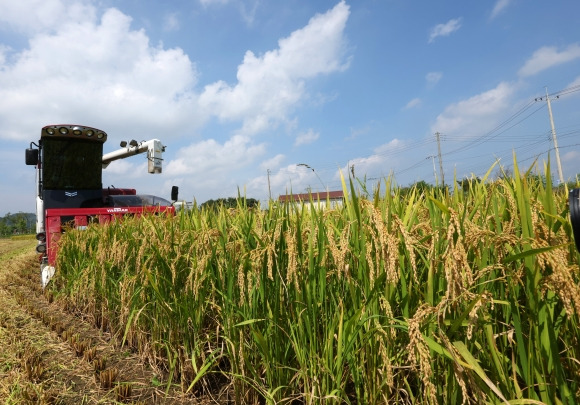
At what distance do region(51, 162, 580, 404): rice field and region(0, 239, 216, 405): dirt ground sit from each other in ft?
0.56

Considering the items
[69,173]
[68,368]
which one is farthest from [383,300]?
[69,173]

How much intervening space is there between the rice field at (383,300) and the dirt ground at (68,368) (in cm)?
17

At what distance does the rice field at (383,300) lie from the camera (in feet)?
3.51

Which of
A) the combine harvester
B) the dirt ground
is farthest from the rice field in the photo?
the combine harvester

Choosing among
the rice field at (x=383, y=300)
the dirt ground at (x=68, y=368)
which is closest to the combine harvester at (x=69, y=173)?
the dirt ground at (x=68, y=368)

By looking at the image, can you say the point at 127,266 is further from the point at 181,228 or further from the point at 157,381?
the point at 157,381

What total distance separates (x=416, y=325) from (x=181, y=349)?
2.10m

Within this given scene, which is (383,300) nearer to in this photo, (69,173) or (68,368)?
(68,368)

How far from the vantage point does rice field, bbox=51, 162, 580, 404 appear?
1069 mm

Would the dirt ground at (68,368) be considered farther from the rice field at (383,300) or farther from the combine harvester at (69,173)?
the combine harvester at (69,173)

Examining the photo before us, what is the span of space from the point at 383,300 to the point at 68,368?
268cm

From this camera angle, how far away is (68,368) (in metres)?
2.73

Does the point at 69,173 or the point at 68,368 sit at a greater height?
the point at 69,173

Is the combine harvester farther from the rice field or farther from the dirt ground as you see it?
the rice field
